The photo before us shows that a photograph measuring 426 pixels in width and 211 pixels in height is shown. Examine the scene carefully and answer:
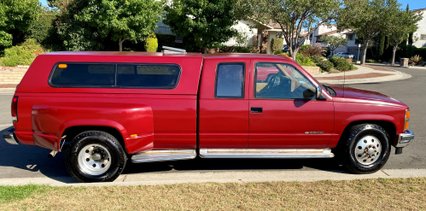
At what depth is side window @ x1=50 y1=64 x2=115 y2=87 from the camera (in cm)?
571

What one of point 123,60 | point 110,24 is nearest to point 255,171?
point 123,60

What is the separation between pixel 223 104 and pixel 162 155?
1128 millimetres

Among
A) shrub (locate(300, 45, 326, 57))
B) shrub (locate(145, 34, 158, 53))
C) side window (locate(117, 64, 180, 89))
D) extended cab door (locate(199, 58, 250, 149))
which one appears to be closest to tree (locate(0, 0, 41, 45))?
shrub (locate(145, 34, 158, 53))

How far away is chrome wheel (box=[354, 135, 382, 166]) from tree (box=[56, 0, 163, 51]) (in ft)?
56.6

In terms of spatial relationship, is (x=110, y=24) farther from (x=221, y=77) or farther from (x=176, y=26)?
(x=221, y=77)

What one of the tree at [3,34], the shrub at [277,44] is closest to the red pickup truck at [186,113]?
the tree at [3,34]

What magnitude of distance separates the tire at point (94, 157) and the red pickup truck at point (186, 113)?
0.01 m

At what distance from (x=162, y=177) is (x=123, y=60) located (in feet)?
5.72

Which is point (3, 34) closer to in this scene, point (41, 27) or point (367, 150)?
point (41, 27)

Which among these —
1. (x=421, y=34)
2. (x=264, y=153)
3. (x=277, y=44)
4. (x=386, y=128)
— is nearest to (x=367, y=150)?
(x=386, y=128)

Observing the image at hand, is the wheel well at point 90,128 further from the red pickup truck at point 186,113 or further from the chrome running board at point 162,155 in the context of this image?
the chrome running board at point 162,155

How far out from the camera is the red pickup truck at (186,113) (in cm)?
561

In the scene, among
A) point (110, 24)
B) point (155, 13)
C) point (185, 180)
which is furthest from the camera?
point (155, 13)

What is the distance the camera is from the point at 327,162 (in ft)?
21.8
